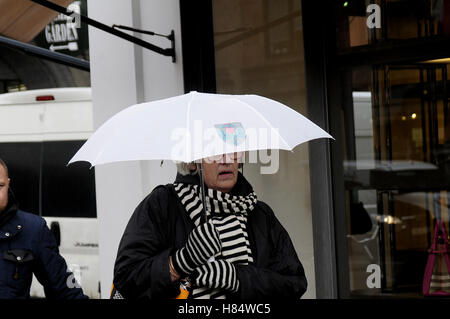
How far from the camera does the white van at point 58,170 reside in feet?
28.6

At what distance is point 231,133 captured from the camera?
320 centimetres

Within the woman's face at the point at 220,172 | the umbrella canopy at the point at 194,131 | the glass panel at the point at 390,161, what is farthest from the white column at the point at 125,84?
the umbrella canopy at the point at 194,131

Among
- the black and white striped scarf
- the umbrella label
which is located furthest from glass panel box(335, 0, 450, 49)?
the umbrella label

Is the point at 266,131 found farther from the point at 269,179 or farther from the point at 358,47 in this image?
the point at 269,179

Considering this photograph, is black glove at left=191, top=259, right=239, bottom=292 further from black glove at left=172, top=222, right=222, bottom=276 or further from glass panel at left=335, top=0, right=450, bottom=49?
glass panel at left=335, top=0, right=450, bottom=49

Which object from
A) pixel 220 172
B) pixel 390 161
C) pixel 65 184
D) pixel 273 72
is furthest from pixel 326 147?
pixel 65 184

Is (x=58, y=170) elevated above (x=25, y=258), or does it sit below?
above

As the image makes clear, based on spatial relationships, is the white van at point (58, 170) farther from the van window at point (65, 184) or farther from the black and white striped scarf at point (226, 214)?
the black and white striped scarf at point (226, 214)

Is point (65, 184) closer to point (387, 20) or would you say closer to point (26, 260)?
point (387, 20)

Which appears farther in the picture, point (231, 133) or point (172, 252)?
point (172, 252)

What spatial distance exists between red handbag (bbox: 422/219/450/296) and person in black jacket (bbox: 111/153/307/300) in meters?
2.35

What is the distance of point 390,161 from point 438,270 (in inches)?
34.8

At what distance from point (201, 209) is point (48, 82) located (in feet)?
41.4
